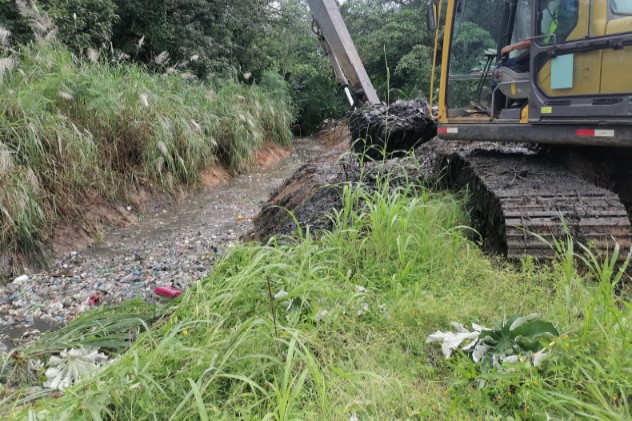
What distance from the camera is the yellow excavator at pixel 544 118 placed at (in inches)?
121

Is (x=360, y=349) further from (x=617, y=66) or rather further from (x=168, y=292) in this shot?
(x=617, y=66)

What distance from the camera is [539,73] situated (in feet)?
11.7

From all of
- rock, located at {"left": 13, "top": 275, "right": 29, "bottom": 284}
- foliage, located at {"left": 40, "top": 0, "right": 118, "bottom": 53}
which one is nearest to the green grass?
rock, located at {"left": 13, "top": 275, "right": 29, "bottom": 284}

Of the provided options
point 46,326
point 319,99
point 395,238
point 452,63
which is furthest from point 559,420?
point 319,99

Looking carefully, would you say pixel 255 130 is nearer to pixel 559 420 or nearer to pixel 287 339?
pixel 287 339

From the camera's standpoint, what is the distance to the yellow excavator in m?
3.06

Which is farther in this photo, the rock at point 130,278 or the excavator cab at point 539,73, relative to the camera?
the rock at point 130,278

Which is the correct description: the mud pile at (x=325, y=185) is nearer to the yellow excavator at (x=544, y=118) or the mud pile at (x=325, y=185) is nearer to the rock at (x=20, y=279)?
the yellow excavator at (x=544, y=118)

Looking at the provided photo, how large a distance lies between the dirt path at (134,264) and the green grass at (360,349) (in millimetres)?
1395

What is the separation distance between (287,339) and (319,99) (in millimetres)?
11980

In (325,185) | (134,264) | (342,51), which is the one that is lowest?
(134,264)

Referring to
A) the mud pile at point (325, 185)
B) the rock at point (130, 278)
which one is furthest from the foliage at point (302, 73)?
the rock at point (130, 278)

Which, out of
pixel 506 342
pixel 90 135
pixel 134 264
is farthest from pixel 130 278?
pixel 506 342

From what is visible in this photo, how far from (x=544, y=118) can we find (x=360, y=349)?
226cm
